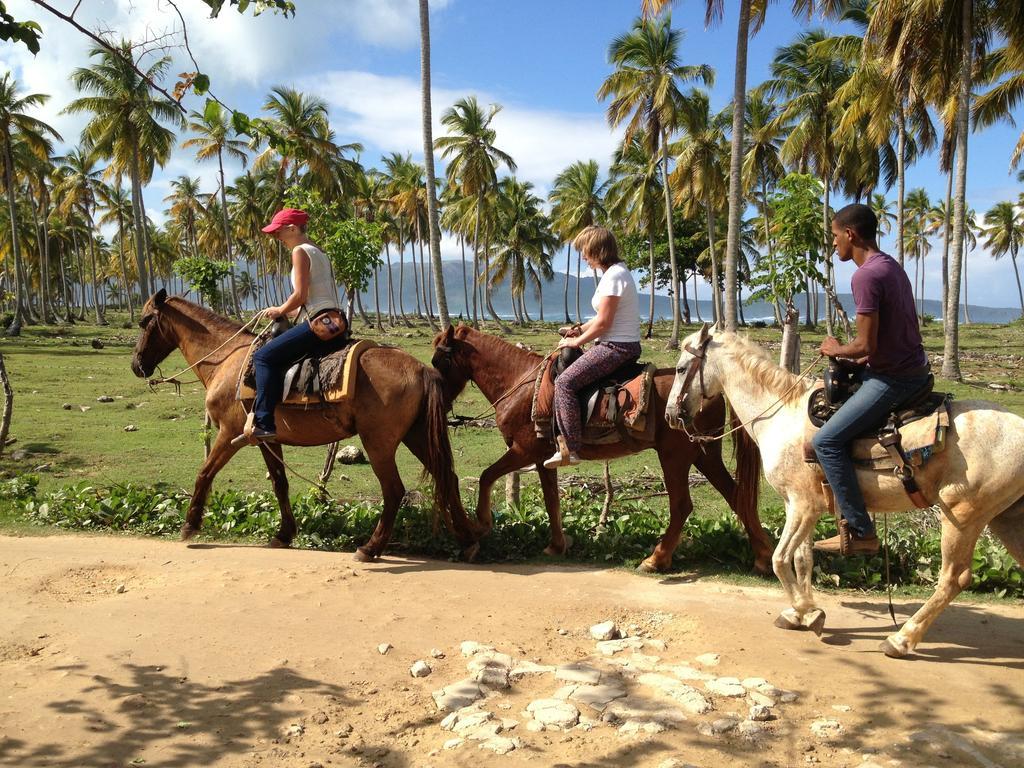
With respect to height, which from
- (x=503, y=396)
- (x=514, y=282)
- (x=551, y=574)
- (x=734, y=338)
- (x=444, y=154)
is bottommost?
(x=551, y=574)

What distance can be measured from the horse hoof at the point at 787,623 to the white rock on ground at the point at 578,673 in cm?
151

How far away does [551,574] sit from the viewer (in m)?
6.64

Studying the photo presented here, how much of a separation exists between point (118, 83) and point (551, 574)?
37.1 metres

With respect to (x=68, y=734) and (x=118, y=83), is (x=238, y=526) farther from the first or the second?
(x=118, y=83)

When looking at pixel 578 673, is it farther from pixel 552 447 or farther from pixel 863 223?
pixel 863 223

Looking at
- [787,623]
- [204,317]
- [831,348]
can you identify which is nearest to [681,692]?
[787,623]

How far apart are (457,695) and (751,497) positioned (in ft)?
11.0

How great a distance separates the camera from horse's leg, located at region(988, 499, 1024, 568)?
4.78m

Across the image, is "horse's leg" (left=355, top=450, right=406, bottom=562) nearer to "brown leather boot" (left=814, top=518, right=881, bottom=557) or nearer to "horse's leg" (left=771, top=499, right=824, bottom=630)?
"horse's leg" (left=771, top=499, right=824, bottom=630)

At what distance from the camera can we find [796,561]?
5273mm

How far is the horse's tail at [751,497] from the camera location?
648 centimetres

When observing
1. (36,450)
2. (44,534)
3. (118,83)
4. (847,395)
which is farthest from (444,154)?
(847,395)

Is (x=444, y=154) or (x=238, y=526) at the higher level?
(x=444, y=154)

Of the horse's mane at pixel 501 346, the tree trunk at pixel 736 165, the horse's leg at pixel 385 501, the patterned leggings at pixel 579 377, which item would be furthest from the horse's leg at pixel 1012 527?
the tree trunk at pixel 736 165
